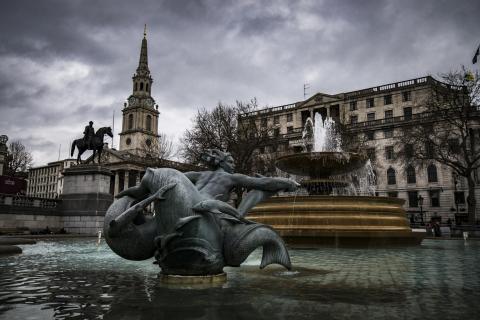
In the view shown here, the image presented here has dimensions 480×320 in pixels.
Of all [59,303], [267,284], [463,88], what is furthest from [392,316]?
[463,88]

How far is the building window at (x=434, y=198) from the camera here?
52.7m

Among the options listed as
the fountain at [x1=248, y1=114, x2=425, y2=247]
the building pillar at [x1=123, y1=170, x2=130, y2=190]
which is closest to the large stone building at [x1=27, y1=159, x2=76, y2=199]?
the building pillar at [x1=123, y1=170, x2=130, y2=190]

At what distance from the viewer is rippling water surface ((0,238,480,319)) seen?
357cm

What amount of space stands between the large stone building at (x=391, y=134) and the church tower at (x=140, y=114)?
42.4 m

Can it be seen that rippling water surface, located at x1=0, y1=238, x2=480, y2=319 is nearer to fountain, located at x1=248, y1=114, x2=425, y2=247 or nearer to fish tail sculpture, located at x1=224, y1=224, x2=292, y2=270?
fish tail sculpture, located at x1=224, y1=224, x2=292, y2=270

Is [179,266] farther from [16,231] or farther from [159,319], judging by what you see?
[16,231]

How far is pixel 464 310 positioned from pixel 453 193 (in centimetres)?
5508

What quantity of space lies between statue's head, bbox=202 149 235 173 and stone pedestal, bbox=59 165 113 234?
65.6 feet

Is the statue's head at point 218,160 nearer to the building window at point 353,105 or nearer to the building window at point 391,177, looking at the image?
the building window at point 391,177

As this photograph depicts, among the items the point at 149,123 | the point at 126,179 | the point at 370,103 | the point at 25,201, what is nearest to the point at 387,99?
the point at 370,103

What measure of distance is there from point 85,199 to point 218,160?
20.6m

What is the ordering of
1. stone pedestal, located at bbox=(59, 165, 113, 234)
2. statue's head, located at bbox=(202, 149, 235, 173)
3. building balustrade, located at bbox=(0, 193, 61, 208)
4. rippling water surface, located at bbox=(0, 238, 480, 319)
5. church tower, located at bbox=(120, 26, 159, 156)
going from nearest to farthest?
rippling water surface, located at bbox=(0, 238, 480, 319)
statue's head, located at bbox=(202, 149, 235, 173)
building balustrade, located at bbox=(0, 193, 61, 208)
stone pedestal, located at bbox=(59, 165, 113, 234)
church tower, located at bbox=(120, 26, 159, 156)

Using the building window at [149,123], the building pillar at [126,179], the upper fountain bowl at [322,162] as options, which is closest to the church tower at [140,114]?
the building window at [149,123]

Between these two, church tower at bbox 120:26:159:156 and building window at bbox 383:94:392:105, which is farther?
church tower at bbox 120:26:159:156
